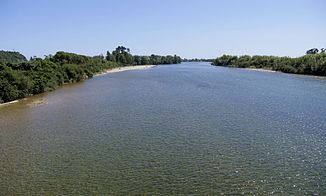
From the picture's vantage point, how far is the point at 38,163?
16.0 metres

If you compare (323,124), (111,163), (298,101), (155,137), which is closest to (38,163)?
(111,163)

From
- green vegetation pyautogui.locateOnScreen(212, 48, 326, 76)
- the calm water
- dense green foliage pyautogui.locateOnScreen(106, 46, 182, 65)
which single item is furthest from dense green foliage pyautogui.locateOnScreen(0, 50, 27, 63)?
the calm water

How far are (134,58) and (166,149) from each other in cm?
13904

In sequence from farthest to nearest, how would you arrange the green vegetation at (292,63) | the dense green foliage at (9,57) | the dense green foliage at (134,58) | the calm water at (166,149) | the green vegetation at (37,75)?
the dense green foliage at (134,58) → the dense green foliage at (9,57) → the green vegetation at (292,63) → the green vegetation at (37,75) → the calm water at (166,149)

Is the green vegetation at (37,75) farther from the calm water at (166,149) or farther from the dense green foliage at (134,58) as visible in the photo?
the dense green foliage at (134,58)

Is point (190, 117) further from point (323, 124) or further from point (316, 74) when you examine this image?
point (316, 74)

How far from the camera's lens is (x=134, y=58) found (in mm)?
154250

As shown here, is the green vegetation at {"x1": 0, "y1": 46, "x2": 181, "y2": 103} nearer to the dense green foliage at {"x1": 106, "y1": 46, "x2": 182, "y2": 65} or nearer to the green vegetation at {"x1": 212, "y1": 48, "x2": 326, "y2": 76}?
the dense green foliage at {"x1": 106, "y1": 46, "x2": 182, "y2": 65}

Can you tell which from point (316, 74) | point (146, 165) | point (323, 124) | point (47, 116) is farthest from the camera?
point (316, 74)

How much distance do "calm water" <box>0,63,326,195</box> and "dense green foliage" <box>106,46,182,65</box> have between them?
107017 mm

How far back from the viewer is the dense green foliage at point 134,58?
452 ft

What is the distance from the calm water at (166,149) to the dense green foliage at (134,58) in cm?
10702

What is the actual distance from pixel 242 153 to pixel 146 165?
4.93 metres

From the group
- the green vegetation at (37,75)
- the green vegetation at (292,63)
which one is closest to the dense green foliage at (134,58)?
the green vegetation at (37,75)
